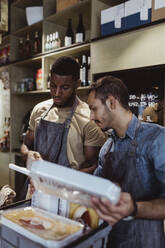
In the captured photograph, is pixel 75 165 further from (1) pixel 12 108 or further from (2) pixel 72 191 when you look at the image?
(1) pixel 12 108

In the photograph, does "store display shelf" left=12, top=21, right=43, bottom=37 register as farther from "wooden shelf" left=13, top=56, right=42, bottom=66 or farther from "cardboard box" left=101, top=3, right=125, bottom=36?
"cardboard box" left=101, top=3, right=125, bottom=36

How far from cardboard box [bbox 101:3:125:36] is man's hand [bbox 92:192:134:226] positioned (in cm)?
172

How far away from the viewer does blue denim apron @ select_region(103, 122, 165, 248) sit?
3.70 ft

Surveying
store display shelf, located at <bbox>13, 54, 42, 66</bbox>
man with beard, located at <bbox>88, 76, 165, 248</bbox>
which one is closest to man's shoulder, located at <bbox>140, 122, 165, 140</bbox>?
man with beard, located at <bbox>88, 76, 165, 248</bbox>

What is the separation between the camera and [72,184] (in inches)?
24.5

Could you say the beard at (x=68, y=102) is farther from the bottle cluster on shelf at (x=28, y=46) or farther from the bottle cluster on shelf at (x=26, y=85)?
the bottle cluster on shelf at (x=28, y=46)

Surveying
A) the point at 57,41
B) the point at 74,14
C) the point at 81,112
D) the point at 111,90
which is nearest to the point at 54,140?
the point at 81,112

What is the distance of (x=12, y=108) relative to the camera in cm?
346

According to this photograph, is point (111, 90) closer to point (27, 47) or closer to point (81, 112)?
point (81, 112)

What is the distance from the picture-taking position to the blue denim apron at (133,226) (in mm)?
1129

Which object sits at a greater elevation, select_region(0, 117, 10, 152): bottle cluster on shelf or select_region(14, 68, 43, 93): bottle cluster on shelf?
select_region(14, 68, 43, 93): bottle cluster on shelf

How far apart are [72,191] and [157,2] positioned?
170cm

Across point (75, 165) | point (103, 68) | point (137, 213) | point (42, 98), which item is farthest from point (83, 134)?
point (42, 98)

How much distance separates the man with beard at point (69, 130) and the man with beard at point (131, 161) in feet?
1.65
